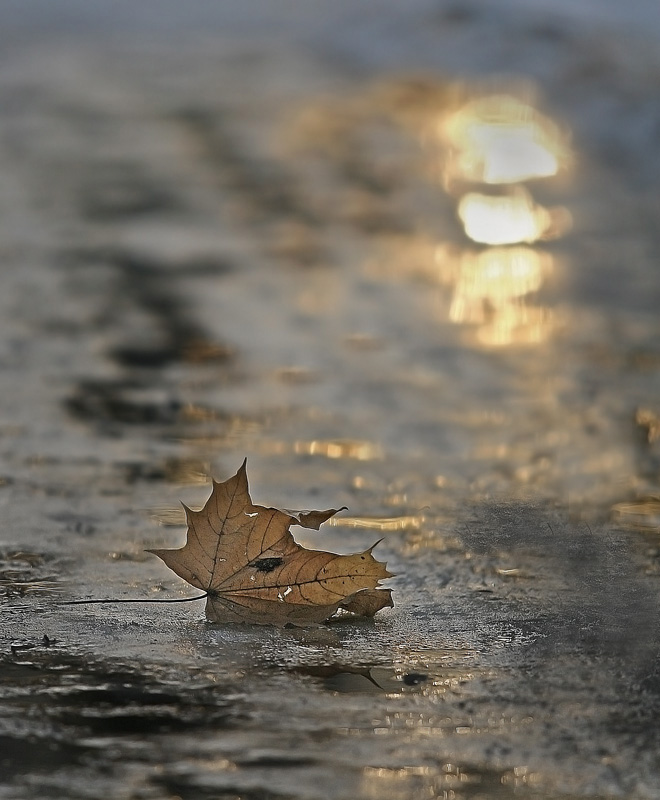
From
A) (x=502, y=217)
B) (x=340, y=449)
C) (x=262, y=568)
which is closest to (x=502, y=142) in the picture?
(x=502, y=217)

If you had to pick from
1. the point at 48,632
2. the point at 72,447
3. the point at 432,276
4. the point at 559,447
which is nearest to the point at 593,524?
the point at 559,447

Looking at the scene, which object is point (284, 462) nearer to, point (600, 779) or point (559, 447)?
point (559, 447)

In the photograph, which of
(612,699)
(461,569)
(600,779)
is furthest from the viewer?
(461,569)

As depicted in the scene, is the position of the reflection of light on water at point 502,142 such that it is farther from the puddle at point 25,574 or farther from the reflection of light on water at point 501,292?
Result: the puddle at point 25,574

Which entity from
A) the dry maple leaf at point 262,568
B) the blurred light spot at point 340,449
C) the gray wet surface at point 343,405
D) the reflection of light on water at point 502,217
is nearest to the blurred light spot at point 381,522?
the gray wet surface at point 343,405

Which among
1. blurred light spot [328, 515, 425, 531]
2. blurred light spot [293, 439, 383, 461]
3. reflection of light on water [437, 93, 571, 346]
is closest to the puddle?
blurred light spot [328, 515, 425, 531]

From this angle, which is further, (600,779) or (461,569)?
(461,569)
